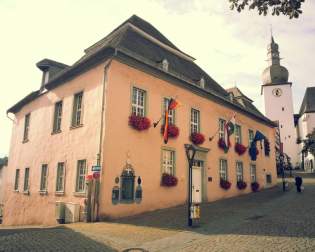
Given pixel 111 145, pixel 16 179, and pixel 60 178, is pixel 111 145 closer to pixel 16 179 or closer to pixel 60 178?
pixel 60 178

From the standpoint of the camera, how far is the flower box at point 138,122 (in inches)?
557

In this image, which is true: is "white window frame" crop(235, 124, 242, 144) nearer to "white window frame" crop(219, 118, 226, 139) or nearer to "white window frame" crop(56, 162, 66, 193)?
"white window frame" crop(219, 118, 226, 139)

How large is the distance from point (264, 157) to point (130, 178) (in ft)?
57.3

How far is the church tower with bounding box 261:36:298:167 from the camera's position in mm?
59156

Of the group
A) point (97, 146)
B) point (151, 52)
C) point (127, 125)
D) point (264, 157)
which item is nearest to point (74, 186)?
point (97, 146)

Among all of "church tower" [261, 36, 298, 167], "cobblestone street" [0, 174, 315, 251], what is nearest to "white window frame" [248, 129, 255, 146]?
"cobblestone street" [0, 174, 315, 251]

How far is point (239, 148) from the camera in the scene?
2227 cm

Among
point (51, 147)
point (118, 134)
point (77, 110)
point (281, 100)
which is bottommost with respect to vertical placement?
point (51, 147)

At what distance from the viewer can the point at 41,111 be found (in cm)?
1920

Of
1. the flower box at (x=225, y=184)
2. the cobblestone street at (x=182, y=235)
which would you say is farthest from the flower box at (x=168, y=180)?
the flower box at (x=225, y=184)

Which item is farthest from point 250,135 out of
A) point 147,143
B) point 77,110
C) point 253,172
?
point 77,110

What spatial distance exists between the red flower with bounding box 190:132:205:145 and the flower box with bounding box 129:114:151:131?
13.4 ft

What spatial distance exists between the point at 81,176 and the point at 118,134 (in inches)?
116

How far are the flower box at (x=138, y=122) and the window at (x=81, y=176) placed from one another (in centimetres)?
308
